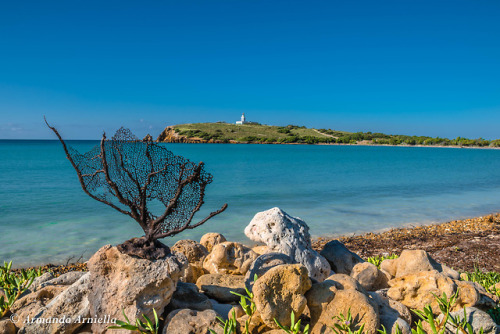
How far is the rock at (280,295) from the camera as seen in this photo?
10.6ft

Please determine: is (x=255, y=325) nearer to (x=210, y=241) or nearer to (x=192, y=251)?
(x=192, y=251)

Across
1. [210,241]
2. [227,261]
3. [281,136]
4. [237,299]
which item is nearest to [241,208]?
[210,241]

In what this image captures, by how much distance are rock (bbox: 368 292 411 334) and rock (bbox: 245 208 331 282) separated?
175cm

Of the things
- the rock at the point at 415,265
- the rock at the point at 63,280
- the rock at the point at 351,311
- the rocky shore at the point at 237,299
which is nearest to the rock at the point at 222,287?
the rocky shore at the point at 237,299

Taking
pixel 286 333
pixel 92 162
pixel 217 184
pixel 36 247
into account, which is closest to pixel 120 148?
pixel 92 162

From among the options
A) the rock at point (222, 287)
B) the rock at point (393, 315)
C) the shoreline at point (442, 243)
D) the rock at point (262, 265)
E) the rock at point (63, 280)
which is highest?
the rock at point (262, 265)

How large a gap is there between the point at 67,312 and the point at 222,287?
1.81 m

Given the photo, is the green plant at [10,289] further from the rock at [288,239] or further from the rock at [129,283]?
the rock at [288,239]

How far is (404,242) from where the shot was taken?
10.6m

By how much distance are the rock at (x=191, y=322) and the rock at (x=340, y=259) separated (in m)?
3.34

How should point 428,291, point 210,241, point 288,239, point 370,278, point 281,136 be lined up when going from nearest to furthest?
point 428,291, point 370,278, point 288,239, point 210,241, point 281,136

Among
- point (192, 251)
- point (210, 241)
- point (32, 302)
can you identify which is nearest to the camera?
point (32, 302)

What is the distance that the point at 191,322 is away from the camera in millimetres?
3412

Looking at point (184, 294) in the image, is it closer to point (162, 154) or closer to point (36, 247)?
point (162, 154)
